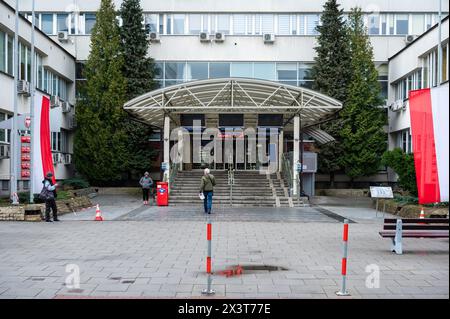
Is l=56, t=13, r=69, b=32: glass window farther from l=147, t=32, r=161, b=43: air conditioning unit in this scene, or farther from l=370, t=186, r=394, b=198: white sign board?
l=370, t=186, r=394, b=198: white sign board

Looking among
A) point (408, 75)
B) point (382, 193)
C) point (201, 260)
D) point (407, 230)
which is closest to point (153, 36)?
point (408, 75)

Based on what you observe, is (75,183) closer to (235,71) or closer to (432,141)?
(235,71)

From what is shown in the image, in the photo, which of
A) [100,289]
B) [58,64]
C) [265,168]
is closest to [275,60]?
[265,168]

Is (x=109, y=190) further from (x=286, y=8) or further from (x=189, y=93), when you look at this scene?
(x=286, y=8)

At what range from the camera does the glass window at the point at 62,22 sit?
3425 centimetres

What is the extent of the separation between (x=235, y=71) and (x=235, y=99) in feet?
20.4

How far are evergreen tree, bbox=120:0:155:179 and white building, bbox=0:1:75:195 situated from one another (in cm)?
411

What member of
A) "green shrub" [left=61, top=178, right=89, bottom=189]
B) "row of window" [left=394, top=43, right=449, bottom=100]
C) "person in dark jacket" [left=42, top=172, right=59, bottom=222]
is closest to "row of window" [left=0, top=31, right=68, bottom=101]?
"green shrub" [left=61, top=178, right=89, bottom=189]

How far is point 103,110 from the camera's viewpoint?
3003cm

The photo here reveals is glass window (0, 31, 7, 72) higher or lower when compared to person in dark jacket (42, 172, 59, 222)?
higher

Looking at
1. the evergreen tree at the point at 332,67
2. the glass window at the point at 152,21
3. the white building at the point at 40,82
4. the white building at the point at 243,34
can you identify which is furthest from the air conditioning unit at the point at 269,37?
the white building at the point at 40,82

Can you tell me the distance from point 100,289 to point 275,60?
28.2 m

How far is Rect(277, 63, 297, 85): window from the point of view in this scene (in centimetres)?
3312

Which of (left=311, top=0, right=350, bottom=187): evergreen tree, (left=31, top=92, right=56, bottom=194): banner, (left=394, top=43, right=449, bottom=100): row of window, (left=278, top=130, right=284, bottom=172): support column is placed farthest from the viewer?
(left=311, top=0, right=350, bottom=187): evergreen tree
